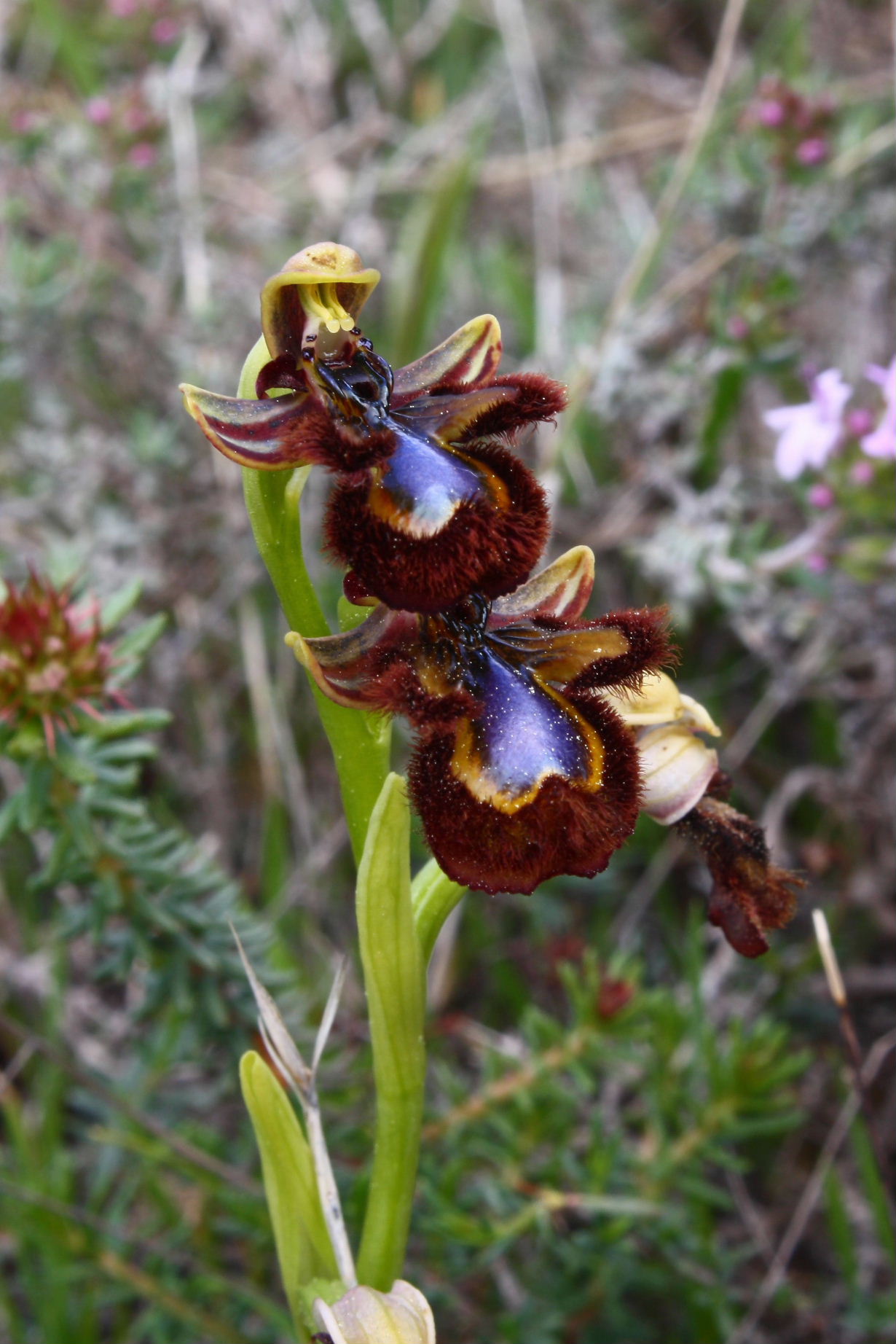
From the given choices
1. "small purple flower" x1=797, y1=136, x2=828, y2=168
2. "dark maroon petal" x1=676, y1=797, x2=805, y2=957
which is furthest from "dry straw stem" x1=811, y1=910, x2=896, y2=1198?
"small purple flower" x1=797, y1=136, x2=828, y2=168

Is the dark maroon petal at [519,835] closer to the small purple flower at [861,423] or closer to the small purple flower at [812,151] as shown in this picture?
the small purple flower at [861,423]

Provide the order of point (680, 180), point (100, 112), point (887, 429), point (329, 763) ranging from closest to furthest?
point (887, 429), point (680, 180), point (329, 763), point (100, 112)

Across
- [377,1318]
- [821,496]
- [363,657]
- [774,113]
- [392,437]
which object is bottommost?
[377,1318]

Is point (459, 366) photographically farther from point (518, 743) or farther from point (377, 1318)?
point (377, 1318)

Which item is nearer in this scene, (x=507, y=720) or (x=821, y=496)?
(x=507, y=720)

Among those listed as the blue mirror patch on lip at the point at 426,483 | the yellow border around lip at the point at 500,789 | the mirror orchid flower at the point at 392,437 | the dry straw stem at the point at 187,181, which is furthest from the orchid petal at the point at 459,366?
the dry straw stem at the point at 187,181

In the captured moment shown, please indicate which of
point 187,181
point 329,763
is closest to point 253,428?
point 329,763
